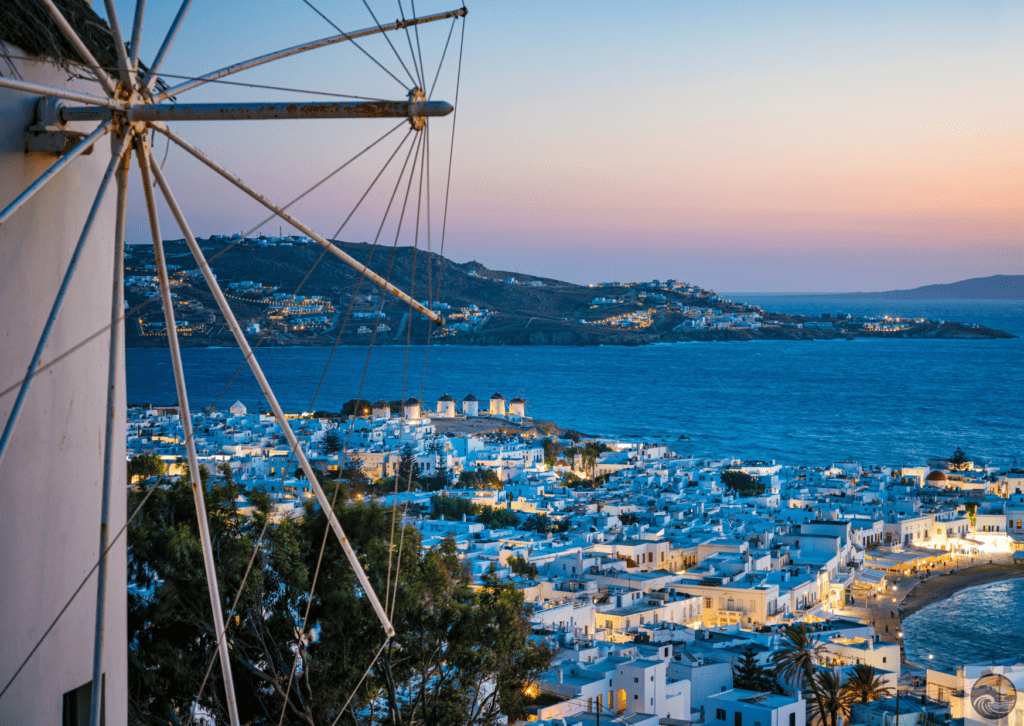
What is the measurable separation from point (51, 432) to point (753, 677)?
12.6m

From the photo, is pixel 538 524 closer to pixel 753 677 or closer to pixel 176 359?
pixel 753 677

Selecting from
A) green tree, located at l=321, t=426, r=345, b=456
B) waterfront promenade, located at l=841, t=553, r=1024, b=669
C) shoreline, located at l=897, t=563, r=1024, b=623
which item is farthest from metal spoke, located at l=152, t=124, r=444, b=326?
green tree, located at l=321, t=426, r=345, b=456

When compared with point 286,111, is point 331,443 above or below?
below

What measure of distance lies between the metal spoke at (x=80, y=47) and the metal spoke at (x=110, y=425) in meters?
0.17

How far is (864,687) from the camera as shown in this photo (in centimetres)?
1322

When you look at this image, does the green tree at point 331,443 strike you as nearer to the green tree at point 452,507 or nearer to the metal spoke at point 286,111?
the green tree at point 452,507

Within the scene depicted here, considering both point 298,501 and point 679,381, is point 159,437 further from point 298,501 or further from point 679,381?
point 679,381

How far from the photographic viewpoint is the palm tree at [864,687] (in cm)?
1313

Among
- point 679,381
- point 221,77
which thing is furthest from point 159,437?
point 679,381

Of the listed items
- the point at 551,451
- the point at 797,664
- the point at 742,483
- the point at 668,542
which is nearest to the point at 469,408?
the point at 551,451

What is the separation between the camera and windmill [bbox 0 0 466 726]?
2.16 meters

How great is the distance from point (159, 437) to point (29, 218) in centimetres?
3678

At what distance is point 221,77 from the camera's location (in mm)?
2781

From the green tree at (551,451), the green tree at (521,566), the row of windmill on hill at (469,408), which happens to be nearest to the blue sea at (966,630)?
the green tree at (521,566)
